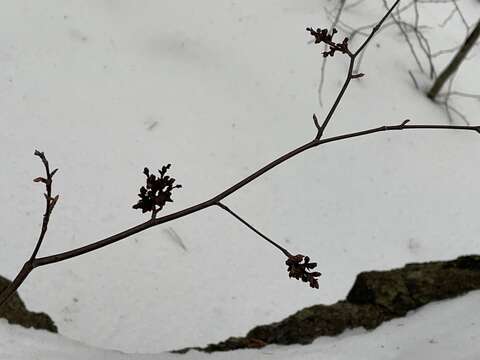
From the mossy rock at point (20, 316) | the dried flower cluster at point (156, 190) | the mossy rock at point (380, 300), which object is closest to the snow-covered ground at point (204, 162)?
the mossy rock at point (20, 316)

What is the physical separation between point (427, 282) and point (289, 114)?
50.8 inches

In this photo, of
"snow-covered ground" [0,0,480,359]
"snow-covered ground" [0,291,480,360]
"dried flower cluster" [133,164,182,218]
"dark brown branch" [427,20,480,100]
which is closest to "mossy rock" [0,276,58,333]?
"snow-covered ground" [0,291,480,360]

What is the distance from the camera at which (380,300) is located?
128 cm

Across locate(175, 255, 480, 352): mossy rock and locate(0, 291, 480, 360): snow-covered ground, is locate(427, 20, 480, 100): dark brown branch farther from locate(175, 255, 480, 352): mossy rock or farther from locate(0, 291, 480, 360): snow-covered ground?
locate(0, 291, 480, 360): snow-covered ground

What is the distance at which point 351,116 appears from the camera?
96.1 inches

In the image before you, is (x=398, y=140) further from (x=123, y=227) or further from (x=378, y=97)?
(x=123, y=227)

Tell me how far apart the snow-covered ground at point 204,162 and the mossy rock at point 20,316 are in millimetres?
343

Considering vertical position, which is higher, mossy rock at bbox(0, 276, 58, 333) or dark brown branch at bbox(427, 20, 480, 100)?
dark brown branch at bbox(427, 20, 480, 100)

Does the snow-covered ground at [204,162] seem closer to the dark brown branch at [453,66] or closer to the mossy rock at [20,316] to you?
the dark brown branch at [453,66]

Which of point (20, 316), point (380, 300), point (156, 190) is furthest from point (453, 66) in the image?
point (156, 190)

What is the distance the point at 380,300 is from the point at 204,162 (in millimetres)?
1112

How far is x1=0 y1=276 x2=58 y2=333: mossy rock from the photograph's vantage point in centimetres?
119

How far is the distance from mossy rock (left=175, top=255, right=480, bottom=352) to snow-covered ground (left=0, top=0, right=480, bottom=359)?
1.63 ft

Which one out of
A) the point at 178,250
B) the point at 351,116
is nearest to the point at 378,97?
the point at 351,116
